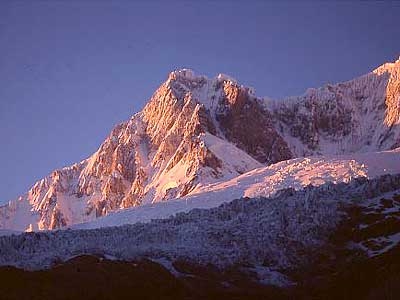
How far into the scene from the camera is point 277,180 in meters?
146

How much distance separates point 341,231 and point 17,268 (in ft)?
140

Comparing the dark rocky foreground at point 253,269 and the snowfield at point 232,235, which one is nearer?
the dark rocky foreground at point 253,269

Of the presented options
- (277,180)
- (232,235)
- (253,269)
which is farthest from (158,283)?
(277,180)

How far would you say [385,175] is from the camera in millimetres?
126500

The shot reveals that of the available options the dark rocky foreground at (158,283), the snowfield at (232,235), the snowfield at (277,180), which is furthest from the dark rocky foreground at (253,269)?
the snowfield at (277,180)

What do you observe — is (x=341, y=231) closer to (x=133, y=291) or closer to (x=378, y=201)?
(x=378, y=201)

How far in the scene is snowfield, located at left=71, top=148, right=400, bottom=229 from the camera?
139750 millimetres

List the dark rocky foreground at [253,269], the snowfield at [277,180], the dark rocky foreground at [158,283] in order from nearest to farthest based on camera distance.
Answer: the dark rocky foreground at [158,283] → the dark rocky foreground at [253,269] → the snowfield at [277,180]

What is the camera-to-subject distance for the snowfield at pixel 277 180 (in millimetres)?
139750

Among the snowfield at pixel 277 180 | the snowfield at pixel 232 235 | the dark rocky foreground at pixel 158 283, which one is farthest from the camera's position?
the snowfield at pixel 277 180

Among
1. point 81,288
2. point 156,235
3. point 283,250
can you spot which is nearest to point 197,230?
point 156,235

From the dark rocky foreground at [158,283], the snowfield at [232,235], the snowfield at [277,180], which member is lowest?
the dark rocky foreground at [158,283]

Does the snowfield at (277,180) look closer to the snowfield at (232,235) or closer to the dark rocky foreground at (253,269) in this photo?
the snowfield at (232,235)

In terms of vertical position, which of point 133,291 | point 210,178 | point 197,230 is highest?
point 210,178
